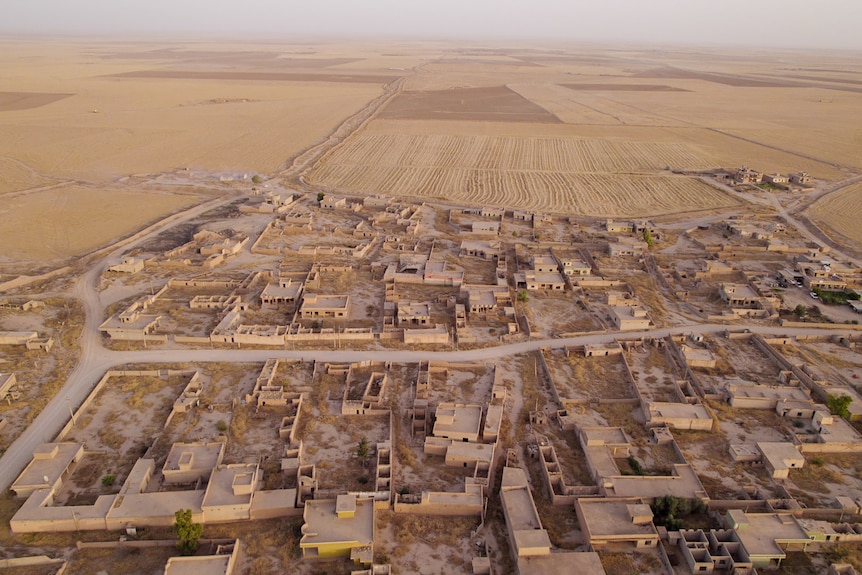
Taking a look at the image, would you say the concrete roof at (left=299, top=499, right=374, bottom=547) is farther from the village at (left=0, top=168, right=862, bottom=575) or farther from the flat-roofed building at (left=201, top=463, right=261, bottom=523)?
the flat-roofed building at (left=201, top=463, right=261, bottom=523)

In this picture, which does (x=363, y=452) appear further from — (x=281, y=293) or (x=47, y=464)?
(x=281, y=293)

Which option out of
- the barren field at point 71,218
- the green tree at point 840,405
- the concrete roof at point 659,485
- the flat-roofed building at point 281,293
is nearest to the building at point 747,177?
the green tree at point 840,405

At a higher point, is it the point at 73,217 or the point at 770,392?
the point at 770,392

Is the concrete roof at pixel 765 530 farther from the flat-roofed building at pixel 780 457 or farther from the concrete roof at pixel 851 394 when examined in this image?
the concrete roof at pixel 851 394

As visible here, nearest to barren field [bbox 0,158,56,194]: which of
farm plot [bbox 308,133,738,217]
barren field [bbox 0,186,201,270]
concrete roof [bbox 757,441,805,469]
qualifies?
barren field [bbox 0,186,201,270]

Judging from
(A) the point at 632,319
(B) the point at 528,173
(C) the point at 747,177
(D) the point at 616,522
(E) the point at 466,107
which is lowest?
(D) the point at 616,522

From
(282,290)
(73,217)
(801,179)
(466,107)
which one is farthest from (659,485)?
(466,107)
